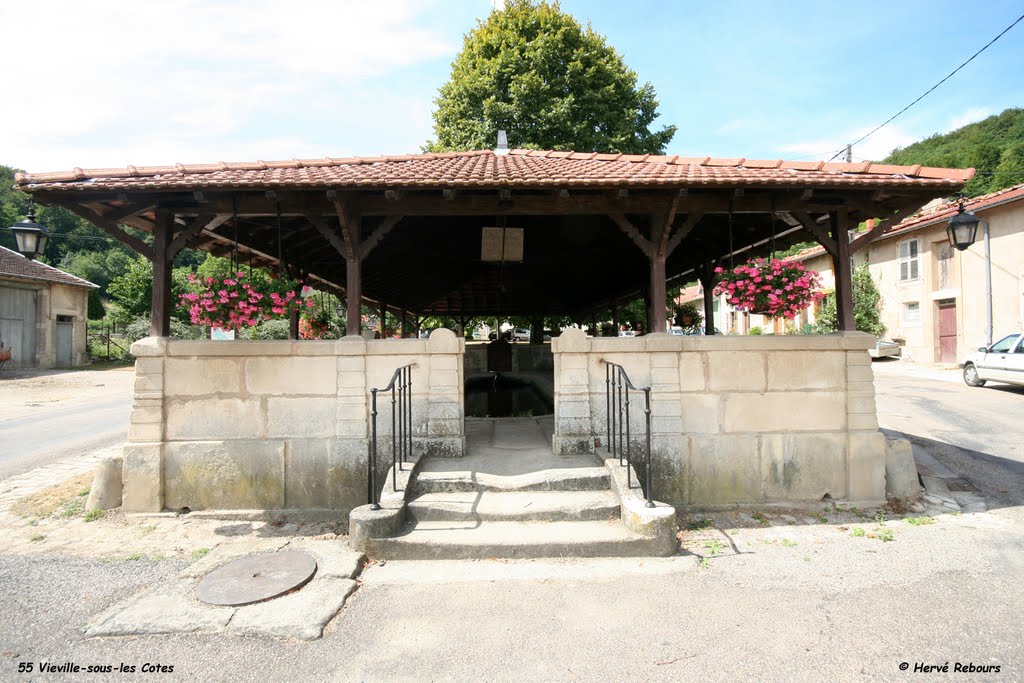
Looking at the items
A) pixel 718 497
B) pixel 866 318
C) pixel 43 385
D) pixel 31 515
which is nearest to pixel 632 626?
pixel 718 497

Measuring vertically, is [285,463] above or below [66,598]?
above

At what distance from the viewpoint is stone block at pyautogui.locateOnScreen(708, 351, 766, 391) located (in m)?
5.08

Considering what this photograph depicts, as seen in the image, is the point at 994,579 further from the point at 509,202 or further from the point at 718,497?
the point at 509,202

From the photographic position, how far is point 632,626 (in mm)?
2943

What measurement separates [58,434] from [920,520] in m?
12.1

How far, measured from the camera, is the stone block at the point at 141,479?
4.95 metres

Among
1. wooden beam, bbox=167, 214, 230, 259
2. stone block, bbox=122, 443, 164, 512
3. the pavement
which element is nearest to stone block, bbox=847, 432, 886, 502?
the pavement

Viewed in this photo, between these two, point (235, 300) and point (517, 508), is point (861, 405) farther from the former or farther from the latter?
point (235, 300)

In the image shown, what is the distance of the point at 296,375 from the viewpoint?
5.05 meters

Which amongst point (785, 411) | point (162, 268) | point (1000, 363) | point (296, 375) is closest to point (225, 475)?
point (296, 375)

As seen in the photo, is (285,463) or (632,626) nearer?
(632,626)

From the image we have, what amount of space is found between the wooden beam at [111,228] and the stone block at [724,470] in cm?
569

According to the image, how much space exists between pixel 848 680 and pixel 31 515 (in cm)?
673

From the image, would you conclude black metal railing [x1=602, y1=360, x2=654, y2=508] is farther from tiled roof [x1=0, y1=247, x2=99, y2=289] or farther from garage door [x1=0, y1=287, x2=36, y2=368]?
garage door [x1=0, y1=287, x2=36, y2=368]
